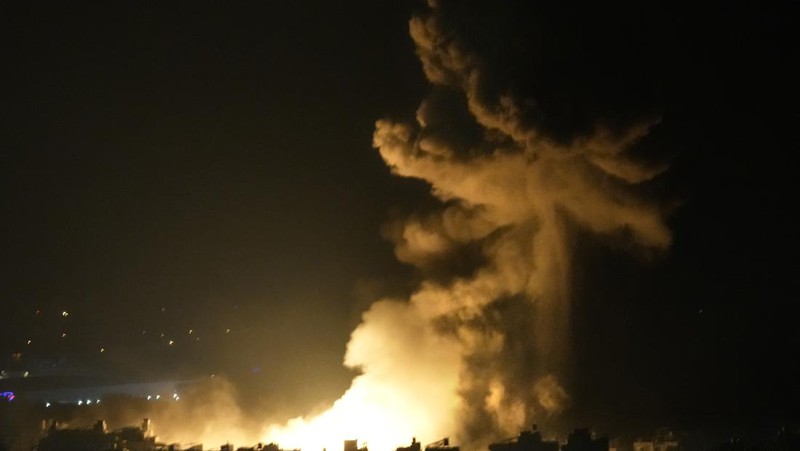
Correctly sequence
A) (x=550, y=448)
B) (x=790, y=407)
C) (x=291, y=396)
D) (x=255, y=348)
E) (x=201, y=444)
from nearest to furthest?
(x=550, y=448), (x=201, y=444), (x=790, y=407), (x=291, y=396), (x=255, y=348)

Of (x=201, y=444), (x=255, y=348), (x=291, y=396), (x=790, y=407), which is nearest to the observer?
(x=201, y=444)

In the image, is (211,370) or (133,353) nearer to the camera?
(211,370)

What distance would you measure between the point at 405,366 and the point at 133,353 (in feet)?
89.0

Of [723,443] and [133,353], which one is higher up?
[133,353]

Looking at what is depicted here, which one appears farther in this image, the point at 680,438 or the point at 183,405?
the point at 183,405

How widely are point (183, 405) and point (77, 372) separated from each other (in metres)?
15.7

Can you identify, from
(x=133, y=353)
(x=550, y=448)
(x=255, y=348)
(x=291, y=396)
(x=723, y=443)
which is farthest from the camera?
(x=133, y=353)

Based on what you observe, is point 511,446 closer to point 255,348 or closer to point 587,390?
point 587,390

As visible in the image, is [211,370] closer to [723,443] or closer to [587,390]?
[587,390]

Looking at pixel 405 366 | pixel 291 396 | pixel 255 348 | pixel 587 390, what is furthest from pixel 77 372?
pixel 587 390

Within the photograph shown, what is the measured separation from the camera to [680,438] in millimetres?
35844

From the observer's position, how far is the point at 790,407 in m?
39.0

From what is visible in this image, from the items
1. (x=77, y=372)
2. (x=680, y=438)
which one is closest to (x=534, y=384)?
(x=680, y=438)

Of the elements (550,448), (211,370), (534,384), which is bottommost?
(550,448)
